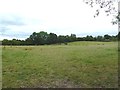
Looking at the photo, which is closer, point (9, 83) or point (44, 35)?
point (9, 83)

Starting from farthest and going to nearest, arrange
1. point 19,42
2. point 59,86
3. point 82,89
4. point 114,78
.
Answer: point 19,42, point 114,78, point 59,86, point 82,89

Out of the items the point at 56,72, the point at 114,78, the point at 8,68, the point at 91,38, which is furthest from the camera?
the point at 91,38

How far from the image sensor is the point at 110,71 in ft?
54.1

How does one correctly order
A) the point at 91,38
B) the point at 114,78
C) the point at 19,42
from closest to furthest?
the point at 114,78 < the point at 19,42 < the point at 91,38

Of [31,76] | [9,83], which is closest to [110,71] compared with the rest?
[31,76]

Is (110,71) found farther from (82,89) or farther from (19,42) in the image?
(19,42)

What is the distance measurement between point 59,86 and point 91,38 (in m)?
67.1

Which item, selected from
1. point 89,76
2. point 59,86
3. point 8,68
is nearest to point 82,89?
point 59,86

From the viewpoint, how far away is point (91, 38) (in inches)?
3110

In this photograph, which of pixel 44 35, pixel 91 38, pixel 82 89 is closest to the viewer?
pixel 82 89

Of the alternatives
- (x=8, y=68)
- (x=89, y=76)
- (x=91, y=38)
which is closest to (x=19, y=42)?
(x=91, y=38)

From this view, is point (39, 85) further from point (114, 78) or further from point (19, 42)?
point (19, 42)

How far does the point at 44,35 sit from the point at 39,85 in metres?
57.6

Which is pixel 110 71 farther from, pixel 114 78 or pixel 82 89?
pixel 82 89
